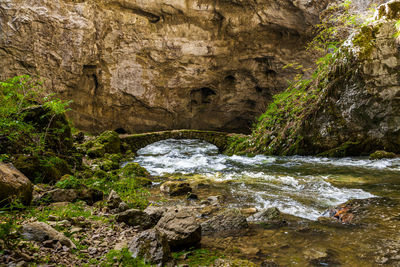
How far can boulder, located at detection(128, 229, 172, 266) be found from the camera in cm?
173

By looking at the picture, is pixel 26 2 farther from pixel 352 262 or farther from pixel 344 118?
pixel 352 262

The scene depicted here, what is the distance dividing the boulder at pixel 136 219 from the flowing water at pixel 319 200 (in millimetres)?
710

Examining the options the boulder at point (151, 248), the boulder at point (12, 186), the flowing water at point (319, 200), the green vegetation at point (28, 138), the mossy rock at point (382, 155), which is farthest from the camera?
the mossy rock at point (382, 155)

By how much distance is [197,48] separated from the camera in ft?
60.4

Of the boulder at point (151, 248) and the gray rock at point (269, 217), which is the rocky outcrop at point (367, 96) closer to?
the gray rock at point (269, 217)

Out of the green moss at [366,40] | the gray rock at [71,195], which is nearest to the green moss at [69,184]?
the gray rock at [71,195]

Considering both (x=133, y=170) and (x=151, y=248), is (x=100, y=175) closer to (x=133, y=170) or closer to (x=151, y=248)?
(x=133, y=170)

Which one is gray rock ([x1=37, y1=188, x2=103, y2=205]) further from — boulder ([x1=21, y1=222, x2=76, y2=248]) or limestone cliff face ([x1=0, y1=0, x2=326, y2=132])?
limestone cliff face ([x1=0, y1=0, x2=326, y2=132])

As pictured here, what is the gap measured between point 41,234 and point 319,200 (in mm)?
3571

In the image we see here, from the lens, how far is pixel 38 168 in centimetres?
370

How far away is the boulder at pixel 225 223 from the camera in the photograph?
104 inches

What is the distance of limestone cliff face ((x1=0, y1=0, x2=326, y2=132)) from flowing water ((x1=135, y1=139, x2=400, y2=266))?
12.0 m

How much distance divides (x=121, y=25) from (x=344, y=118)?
14.9 m

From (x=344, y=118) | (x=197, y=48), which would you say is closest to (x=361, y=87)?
(x=344, y=118)
